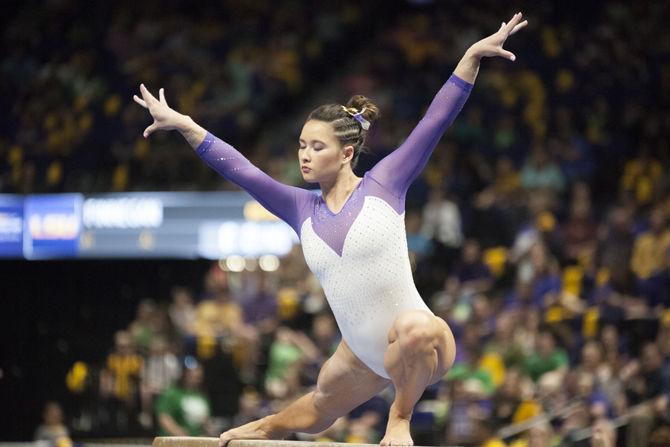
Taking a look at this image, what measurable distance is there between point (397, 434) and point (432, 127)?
1219mm

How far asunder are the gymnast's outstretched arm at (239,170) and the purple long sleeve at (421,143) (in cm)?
41

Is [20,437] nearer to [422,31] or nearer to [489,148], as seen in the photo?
[489,148]

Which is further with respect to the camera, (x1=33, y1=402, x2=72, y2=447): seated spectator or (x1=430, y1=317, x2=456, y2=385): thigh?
(x1=33, y1=402, x2=72, y2=447): seated spectator

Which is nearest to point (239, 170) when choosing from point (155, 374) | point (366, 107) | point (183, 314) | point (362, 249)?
point (366, 107)

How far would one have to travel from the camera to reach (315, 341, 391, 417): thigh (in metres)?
4.69

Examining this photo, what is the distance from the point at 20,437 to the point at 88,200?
513 cm

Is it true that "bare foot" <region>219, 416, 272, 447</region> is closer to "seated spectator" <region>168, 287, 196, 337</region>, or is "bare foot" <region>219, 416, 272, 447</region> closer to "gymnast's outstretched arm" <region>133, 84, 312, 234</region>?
"gymnast's outstretched arm" <region>133, 84, 312, 234</region>

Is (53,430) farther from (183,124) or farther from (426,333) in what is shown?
(426,333)

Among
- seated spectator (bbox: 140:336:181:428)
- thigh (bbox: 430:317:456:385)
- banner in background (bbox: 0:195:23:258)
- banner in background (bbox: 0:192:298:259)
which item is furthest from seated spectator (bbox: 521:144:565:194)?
thigh (bbox: 430:317:456:385)

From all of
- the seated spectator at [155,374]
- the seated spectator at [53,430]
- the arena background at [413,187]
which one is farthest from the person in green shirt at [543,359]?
the seated spectator at [53,430]

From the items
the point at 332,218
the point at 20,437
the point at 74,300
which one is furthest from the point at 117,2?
the point at 332,218

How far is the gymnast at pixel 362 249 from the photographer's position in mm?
4395

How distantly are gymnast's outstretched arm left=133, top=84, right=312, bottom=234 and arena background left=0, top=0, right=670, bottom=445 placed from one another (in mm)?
4139

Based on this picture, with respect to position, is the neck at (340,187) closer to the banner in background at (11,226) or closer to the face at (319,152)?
the face at (319,152)
